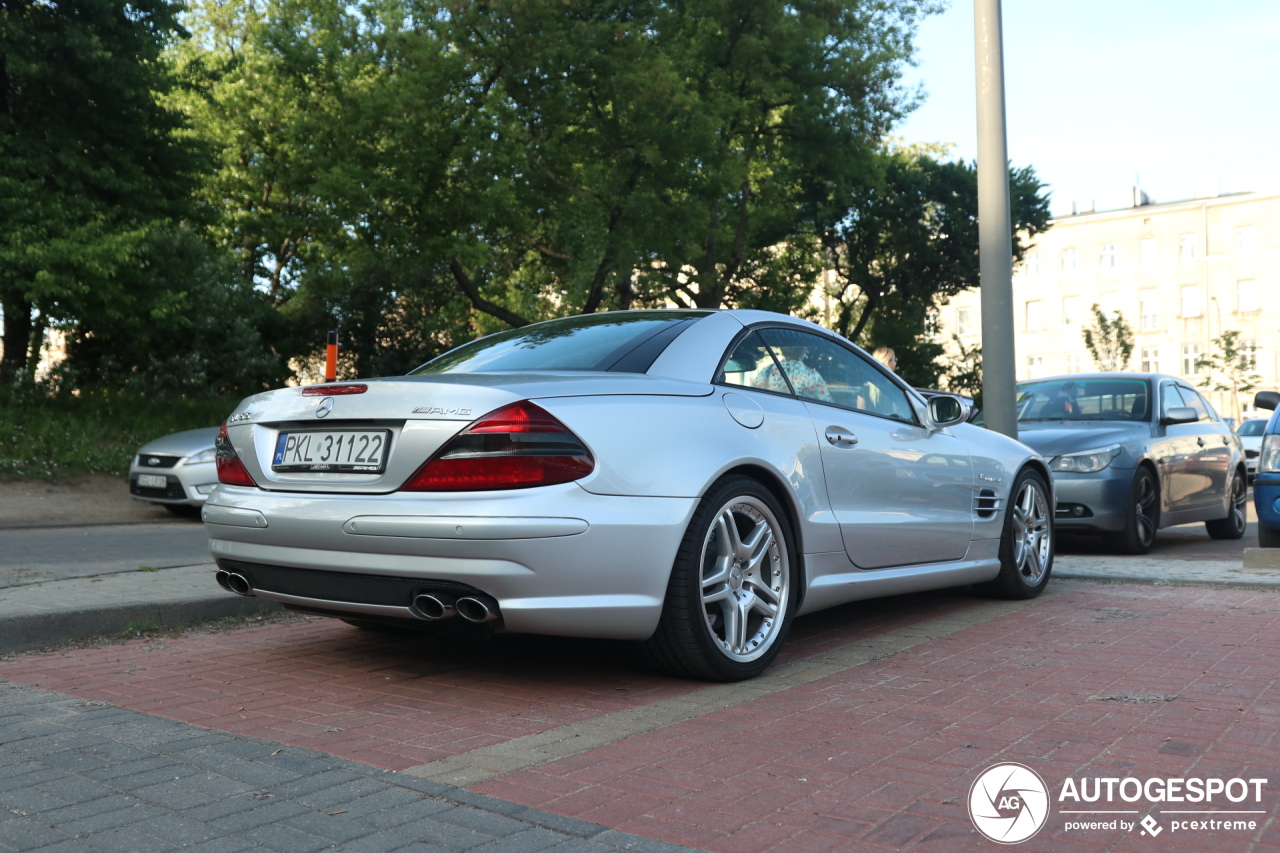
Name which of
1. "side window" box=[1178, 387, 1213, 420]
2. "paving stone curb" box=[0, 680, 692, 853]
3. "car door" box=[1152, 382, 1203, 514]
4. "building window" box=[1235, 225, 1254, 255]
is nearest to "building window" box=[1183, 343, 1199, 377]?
"building window" box=[1235, 225, 1254, 255]

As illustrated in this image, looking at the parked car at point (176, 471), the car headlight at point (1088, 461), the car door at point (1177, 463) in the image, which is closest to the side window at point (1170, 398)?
the car door at point (1177, 463)

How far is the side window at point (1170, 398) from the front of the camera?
978cm

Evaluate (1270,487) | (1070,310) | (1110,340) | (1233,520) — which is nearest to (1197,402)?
(1233,520)

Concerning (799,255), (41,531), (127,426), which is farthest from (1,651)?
(799,255)

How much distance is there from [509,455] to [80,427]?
14056mm

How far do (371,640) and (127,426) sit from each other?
42.9ft

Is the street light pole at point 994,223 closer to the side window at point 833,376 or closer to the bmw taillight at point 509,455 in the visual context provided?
the side window at point 833,376

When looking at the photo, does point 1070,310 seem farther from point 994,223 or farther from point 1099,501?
point 994,223

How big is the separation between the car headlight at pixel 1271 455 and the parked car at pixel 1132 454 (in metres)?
1.21

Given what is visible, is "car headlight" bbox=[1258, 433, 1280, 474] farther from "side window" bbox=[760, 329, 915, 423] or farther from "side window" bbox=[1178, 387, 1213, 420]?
"side window" bbox=[760, 329, 915, 423]

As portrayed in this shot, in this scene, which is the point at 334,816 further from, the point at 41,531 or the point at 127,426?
the point at 127,426

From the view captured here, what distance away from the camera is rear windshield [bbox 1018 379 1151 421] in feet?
32.3

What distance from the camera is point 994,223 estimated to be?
846 cm

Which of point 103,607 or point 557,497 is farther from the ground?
point 557,497
